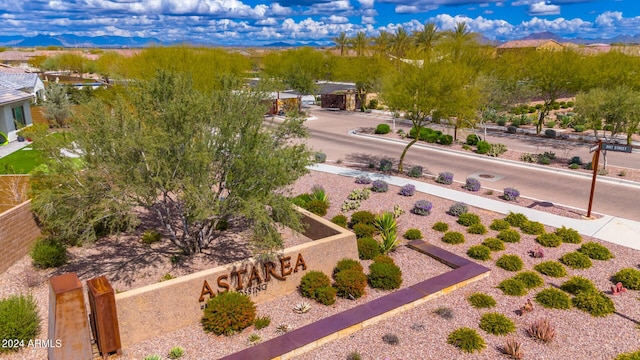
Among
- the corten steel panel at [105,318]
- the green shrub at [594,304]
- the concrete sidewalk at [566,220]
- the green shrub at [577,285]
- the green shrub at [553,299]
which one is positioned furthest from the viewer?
the concrete sidewalk at [566,220]

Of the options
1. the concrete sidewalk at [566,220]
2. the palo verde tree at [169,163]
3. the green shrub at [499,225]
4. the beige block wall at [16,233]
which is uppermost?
the palo verde tree at [169,163]

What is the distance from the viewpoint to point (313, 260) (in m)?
12.2

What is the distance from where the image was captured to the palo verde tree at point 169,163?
977 centimetres

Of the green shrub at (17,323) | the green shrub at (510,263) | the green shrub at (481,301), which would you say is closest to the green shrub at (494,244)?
the green shrub at (510,263)

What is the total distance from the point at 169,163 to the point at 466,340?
24.8ft

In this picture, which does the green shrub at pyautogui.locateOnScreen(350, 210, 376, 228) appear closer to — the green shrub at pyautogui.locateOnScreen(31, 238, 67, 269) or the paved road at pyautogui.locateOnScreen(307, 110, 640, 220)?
the paved road at pyautogui.locateOnScreen(307, 110, 640, 220)

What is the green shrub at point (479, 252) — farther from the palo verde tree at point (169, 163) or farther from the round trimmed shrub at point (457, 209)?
the palo verde tree at point (169, 163)

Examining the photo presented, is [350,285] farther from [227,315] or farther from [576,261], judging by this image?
[576,261]

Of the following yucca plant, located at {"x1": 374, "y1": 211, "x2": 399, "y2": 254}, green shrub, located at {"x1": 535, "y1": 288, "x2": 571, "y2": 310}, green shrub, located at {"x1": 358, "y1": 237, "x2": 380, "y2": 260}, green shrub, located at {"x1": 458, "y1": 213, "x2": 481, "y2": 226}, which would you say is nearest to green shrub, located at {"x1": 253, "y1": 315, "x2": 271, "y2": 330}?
green shrub, located at {"x1": 358, "y1": 237, "x2": 380, "y2": 260}

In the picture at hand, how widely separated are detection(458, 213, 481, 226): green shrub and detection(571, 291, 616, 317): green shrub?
17.0ft

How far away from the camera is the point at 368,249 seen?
Result: 13.6 metres

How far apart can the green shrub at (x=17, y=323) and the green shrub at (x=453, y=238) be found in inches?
459

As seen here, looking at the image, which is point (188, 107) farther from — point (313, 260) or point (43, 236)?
point (43, 236)

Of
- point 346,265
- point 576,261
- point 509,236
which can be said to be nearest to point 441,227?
point 509,236
